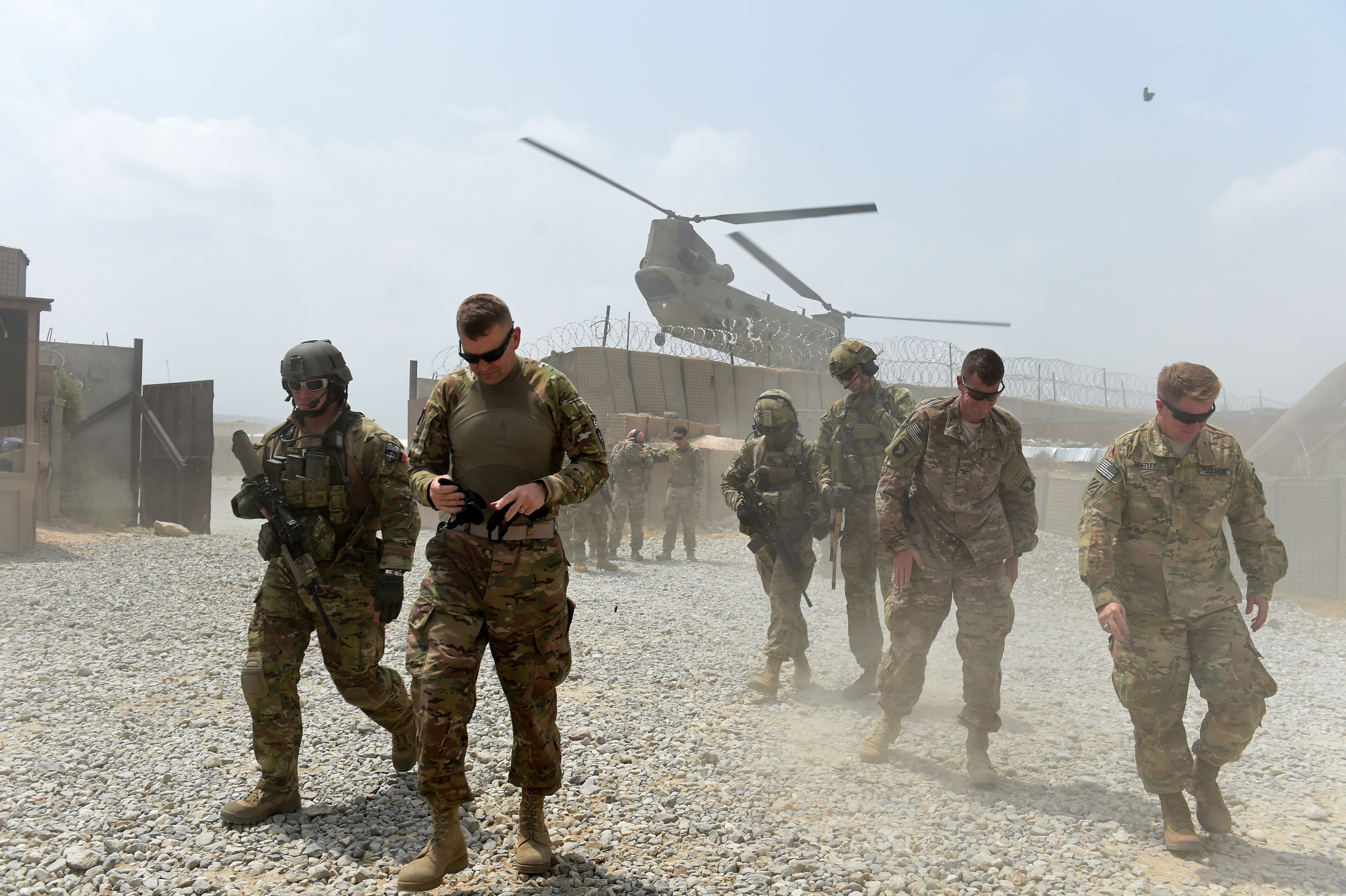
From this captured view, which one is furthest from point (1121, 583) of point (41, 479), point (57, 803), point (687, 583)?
point (41, 479)

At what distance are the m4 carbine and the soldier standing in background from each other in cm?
941

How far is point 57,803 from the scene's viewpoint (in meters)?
3.41

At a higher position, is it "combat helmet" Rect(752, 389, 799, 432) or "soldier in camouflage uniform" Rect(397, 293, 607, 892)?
"combat helmet" Rect(752, 389, 799, 432)

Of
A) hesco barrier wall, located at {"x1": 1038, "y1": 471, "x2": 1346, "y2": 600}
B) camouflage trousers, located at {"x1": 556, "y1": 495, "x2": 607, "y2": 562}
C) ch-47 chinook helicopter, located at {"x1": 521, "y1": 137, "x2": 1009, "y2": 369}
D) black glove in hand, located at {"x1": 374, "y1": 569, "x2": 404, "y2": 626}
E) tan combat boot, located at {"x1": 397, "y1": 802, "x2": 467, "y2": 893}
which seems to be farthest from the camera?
ch-47 chinook helicopter, located at {"x1": 521, "y1": 137, "x2": 1009, "y2": 369}

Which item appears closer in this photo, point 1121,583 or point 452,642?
point 452,642

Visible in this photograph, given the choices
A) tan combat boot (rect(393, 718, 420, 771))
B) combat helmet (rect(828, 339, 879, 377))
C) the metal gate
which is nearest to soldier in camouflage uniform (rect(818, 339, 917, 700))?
combat helmet (rect(828, 339, 879, 377))

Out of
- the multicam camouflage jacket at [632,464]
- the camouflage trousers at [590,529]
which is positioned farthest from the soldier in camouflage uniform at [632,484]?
the camouflage trousers at [590,529]

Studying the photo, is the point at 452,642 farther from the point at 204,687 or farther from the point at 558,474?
the point at 204,687

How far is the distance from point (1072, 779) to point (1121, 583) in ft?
3.55

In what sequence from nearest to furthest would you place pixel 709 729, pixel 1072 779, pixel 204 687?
1. pixel 1072 779
2. pixel 709 729
3. pixel 204 687

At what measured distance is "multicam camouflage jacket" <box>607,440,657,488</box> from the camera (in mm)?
12492

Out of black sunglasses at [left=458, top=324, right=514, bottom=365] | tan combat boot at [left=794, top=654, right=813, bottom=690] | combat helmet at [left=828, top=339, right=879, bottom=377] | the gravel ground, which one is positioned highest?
combat helmet at [left=828, top=339, right=879, bottom=377]

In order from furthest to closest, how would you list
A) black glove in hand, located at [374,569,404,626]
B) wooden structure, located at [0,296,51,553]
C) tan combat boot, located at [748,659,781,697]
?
1. wooden structure, located at [0,296,51,553]
2. tan combat boot, located at [748,659,781,697]
3. black glove in hand, located at [374,569,404,626]

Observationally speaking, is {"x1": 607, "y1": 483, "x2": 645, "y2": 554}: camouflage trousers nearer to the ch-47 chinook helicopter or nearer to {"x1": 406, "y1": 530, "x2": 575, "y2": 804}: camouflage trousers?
the ch-47 chinook helicopter
